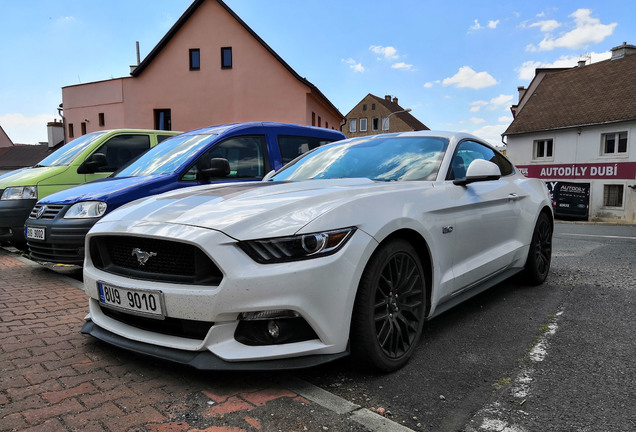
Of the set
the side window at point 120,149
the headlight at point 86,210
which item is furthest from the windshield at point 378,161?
the side window at point 120,149

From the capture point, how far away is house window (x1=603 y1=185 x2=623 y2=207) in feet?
89.9

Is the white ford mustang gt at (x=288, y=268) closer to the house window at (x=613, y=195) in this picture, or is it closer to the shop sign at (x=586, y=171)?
the shop sign at (x=586, y=171)

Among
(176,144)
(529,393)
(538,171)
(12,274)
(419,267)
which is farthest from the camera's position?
(538,171)

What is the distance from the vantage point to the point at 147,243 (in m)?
2.62

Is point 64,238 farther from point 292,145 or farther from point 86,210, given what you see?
point 292,145

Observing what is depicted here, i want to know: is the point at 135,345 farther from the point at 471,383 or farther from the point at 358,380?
the point at 471,383

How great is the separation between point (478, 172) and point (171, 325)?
232cm

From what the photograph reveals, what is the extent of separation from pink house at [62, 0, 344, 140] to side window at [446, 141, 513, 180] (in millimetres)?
19343

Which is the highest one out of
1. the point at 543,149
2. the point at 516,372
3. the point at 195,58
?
the point at 195,58

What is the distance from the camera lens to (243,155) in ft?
19.0

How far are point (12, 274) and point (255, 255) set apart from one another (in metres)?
4.55

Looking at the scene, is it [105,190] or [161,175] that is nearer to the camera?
[105,190]

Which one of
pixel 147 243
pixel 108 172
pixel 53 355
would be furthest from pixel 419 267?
pixel 108 172

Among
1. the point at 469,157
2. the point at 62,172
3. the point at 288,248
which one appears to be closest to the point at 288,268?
the point at 288,248
